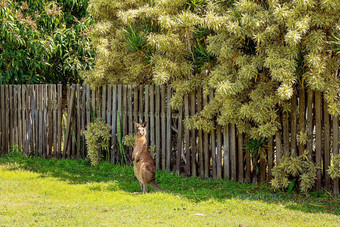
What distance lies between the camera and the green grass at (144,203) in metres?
6.21

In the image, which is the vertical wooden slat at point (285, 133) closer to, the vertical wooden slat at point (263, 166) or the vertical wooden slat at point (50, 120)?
the vertical wooden slat at point (263, 166)

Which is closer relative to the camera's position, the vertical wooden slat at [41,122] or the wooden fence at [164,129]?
the wooden fence at [164,129]

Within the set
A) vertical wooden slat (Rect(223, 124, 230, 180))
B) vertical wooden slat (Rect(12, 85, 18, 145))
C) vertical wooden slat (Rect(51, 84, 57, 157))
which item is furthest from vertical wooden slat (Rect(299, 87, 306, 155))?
vertical wooden slat (Rect(12, 85, 18, 145))

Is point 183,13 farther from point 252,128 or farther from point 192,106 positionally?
point 252,128

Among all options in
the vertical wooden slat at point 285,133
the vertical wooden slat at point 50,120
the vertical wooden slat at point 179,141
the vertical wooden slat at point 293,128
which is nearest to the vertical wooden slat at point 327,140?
the vertical wooden slat at point 293,128

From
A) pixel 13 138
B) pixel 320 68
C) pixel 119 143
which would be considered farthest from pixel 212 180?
pixel 13 138

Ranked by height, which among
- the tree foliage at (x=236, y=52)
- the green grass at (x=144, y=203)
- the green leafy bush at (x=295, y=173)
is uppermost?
the tree foliage at (x=236, y=52)

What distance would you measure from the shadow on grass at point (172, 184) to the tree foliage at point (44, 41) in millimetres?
2550

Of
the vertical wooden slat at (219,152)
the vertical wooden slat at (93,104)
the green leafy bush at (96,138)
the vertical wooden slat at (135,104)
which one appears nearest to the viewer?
the vertical wooden slat at (219,152)

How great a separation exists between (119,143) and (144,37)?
8.80ft

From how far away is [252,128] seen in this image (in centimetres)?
820

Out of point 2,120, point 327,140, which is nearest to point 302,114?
point 327,140

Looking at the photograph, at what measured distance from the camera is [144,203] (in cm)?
720

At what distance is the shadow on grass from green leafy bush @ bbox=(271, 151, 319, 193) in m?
0.19
